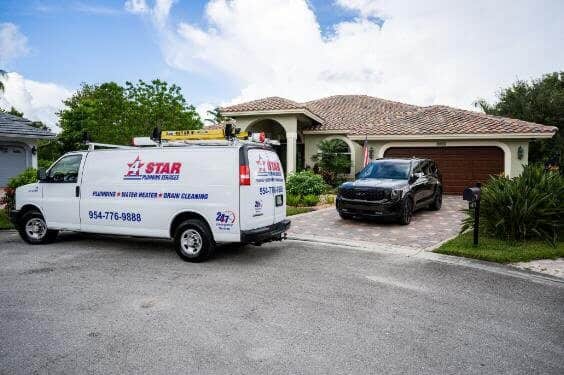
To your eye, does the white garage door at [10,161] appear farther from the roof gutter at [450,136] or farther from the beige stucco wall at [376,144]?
the roof gutter at [450,136]

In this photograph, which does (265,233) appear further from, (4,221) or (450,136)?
(450,136)

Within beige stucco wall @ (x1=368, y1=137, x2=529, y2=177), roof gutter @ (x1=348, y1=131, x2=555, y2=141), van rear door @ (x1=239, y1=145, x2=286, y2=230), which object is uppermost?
roof gutter @ (x1=348, y1=131, x2=555, y2=141)

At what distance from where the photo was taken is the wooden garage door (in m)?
17.8

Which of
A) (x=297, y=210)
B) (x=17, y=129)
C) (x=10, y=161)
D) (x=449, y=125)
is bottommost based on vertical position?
(x=297, y=210)

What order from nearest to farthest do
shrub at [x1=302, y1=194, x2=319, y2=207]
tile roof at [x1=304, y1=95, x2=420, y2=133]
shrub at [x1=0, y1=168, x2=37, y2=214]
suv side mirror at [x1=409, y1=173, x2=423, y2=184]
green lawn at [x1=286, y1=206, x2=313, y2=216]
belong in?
shrub at [x1=0, y1=168, x2=37, y2=214] < suv side mirror at [x1=409, y1=173, x2=423, y2=184] < green lawn at [x1=286, y1=206, x2=313, y2=216] < shrub at [x1=302, y1=194, x2=319, y2=207] < tile roof at [x1=304, y1=95, x2=420, y2=133]

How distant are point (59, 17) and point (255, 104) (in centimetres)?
1073

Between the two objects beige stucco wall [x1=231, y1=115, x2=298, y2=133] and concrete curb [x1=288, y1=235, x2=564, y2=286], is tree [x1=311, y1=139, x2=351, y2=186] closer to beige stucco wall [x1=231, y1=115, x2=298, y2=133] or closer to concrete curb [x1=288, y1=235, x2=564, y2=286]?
beige stucco wall [x1=231, y1=115, x2=298, y2=133]

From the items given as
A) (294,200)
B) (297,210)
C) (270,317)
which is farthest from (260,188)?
(294,200)

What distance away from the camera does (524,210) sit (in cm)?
882

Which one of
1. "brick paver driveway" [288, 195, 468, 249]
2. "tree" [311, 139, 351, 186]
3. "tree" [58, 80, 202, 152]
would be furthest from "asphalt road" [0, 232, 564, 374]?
"tree" [58, 80, 202, 152]

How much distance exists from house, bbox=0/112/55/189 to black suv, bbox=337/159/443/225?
17.3 m

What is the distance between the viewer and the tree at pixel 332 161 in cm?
2141

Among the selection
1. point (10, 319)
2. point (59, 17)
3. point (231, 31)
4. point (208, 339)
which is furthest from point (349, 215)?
point (59, 17)

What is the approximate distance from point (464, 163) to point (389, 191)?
9.46 meters
